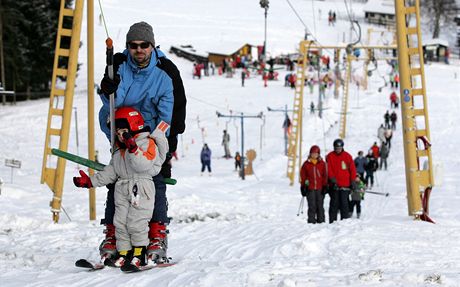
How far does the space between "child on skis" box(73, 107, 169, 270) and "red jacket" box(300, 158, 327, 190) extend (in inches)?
297

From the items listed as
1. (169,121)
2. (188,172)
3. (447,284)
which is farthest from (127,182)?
(188,172)

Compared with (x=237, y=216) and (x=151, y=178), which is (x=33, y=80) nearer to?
(x=237, y=216)

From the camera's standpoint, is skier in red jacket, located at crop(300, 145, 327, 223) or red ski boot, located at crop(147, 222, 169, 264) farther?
skier in red jacket, located at crop(300, 145, 327, 223)

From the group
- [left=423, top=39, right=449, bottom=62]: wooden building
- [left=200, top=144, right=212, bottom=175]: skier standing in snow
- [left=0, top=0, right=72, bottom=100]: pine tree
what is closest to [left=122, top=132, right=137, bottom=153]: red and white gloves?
[left=200, top=144, right=212, bottom=175]: skier standing in snow

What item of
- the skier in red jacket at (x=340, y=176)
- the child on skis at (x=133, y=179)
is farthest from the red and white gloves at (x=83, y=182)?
the skier in red jacket at (x=340, y=176)

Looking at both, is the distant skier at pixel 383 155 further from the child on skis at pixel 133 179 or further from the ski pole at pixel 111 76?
the ski pole at pixel 111 76

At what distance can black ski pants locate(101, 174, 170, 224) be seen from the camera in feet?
21.7

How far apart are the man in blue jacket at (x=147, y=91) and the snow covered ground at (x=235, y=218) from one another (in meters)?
0.56

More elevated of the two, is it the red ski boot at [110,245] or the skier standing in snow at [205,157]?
the red ski boot at [110,245]

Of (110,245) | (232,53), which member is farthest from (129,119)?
(232,53)

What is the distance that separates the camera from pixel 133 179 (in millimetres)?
6383

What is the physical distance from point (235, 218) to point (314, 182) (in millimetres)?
1667

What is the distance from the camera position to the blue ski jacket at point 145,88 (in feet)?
21.0

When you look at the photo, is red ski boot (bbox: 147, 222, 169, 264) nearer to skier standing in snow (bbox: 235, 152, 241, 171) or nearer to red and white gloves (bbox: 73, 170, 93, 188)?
red and white gloves (bbox: 73, 170, 93, 188)
